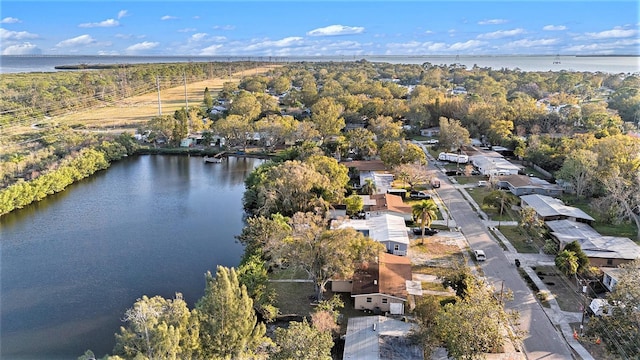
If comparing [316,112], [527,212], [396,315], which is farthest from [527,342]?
[316,112]

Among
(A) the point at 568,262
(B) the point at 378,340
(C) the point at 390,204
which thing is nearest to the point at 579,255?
(A) the point at 568,262

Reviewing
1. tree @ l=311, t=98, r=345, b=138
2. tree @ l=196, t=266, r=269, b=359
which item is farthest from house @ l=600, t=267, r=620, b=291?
tree @ l=311, t=98, r=345, b=138

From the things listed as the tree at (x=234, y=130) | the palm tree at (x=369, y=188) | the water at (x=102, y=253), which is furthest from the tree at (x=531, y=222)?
the tree at (x=234, y=130)

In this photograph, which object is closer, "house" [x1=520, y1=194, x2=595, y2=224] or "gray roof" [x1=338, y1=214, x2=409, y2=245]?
"gray roof" [x1=338, y1=214, x2=409, y2=245]

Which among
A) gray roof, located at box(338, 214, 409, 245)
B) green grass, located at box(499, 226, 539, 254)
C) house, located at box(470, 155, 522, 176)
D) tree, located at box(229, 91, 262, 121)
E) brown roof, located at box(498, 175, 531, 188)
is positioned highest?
tree, located at box(229, 91, 262, 121)

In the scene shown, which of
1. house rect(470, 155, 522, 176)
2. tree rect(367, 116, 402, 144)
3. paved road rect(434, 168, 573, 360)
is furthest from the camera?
tree rect(367, 116, 402, 144)

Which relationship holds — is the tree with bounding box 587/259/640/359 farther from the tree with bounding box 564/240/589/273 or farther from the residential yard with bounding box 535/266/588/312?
the tree with bounding box 564/240/589/273
